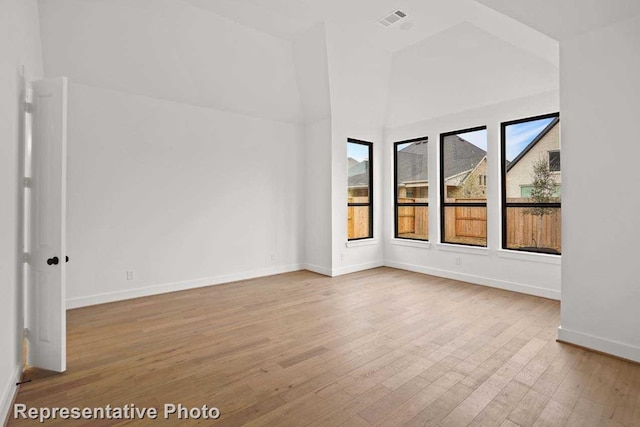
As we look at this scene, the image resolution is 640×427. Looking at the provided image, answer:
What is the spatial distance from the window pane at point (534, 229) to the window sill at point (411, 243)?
1340mm

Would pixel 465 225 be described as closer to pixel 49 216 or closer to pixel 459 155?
pixel 459 155

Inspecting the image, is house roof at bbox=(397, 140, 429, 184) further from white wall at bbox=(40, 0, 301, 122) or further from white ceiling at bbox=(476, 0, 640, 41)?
white ceiling at bbox=(476, 0, 640, 41)

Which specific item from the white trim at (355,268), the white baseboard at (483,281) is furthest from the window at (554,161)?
the white trim at (355,268)

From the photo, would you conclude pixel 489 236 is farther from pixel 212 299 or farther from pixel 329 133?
→ pixel 212 299

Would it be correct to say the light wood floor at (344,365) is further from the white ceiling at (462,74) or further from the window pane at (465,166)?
the white ceiling at (462,74)

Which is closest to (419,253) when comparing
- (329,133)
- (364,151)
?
(364,151)

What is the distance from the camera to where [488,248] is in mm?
5070

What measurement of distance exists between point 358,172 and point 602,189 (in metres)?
4.03

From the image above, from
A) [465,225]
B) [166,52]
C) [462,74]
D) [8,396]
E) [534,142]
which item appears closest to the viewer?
[8,396]

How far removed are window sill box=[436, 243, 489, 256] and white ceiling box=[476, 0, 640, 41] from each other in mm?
3197

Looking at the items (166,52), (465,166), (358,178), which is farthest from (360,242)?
(166,52)

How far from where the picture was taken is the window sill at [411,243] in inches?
233

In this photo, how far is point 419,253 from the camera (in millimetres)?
6027

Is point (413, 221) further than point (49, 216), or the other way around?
point (413, 221)
